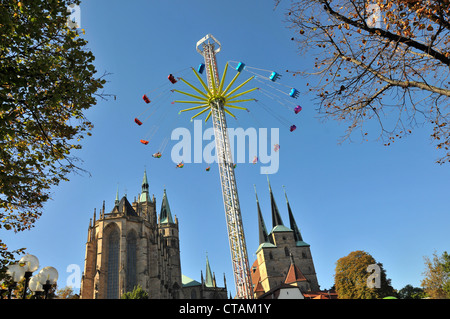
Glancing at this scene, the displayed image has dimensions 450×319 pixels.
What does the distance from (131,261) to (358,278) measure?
30.9 meters

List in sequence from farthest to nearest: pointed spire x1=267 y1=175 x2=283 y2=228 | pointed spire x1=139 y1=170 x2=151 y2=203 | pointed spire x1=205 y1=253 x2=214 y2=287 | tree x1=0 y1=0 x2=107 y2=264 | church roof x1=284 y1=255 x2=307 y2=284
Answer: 1. pointed spire x1=205 y1=253 x2=214 y2=287
2. pointed spire x1=139 y1=170 x2=151 y2=203
3. pointed spire x1=267 y1=175 x2=283 y2=228
4. church roof x1=284 y1=255 x2=307 y2=284
5. tree x1=0 y1=0 x2=107 y2=264

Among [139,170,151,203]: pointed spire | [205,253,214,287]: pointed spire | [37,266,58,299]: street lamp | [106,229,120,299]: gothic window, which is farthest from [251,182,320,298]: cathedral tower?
[37,266,58,299]: street lamp

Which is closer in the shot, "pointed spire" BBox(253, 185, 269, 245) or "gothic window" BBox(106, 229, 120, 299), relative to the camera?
"gothic window" BBox(106, 229, 120, 299)

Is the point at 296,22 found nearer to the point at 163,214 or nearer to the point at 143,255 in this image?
the point at 143,255

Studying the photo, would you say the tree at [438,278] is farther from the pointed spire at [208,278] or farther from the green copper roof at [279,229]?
the pointed spire at [208,278]

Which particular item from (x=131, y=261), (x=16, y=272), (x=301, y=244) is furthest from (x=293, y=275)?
(x=16, y=272)

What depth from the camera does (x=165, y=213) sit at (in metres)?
74.0

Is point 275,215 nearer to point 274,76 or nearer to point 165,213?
point 165,213

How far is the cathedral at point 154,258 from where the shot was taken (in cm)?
4297

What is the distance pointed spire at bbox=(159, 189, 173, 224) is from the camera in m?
72.3

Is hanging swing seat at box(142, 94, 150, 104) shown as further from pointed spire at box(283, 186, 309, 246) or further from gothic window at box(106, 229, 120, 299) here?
pointed spire at box(283, 186, 309, 246)

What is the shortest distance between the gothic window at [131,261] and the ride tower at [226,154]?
23.0 meters
